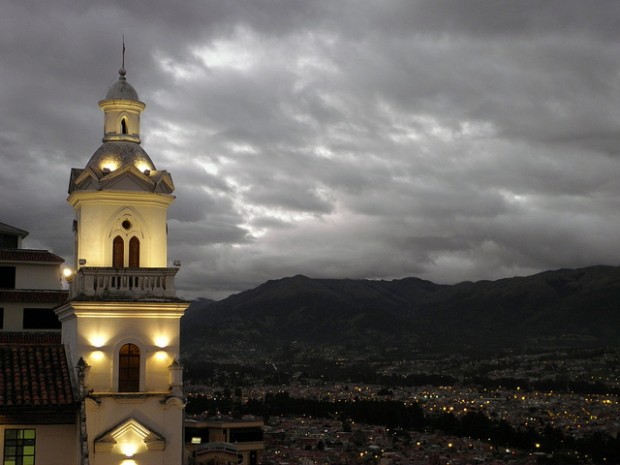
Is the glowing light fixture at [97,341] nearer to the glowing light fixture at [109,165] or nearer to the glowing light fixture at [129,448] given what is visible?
the glowing light fixture at [129,448]

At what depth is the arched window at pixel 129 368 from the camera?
24.4 metres

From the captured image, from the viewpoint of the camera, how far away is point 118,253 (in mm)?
25438

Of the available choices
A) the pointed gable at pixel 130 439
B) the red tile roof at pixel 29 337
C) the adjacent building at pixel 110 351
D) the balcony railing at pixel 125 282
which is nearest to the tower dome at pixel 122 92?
the adjacent building at pixel 110 351

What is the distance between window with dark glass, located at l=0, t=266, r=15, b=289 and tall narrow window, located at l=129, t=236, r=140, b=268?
1649 cm

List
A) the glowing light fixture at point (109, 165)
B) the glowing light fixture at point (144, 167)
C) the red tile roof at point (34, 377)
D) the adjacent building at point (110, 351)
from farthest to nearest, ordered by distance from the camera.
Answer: the glowing light fixture at point (144, 167)
the glowing light fixture at point (109, 165)
the adjacent building at point (110, 351)
the red tile roof at point (34, 377)

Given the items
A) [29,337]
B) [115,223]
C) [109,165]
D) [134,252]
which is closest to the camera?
[115,223]

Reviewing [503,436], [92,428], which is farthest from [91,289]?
[503,436]

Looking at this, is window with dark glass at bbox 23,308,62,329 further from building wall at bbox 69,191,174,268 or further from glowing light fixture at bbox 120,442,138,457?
glowing light fixture at bbox 120,442,138,457

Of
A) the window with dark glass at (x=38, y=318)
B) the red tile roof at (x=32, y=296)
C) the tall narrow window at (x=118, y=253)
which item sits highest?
the tall narrow window at (x=118, y=253)

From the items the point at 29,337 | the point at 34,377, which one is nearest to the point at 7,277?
the point at 29,337

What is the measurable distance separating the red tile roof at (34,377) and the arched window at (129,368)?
139 centimetres

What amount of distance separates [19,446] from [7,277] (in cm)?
1732

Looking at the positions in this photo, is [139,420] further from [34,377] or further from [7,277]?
[7,277]

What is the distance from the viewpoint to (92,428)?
2364 centimetres
